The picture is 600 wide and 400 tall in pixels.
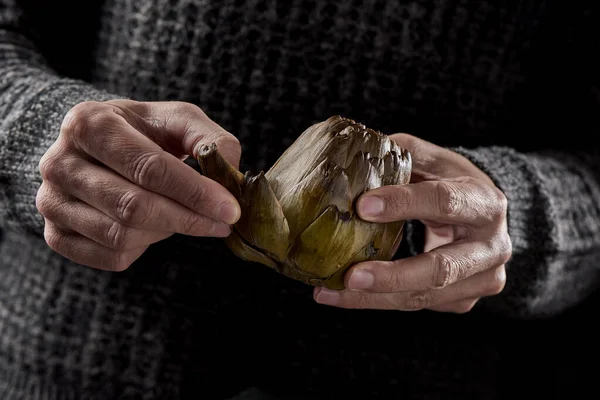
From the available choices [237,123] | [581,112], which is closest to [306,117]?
[237,123]

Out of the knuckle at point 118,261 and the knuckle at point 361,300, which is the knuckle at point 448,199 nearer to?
the knuckle at point 361,300

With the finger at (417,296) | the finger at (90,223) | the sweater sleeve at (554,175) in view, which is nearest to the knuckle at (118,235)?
the finger at (90,223)

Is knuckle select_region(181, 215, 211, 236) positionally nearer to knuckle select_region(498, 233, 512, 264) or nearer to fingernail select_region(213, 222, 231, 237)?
fingernail select_region(213, 222, 231, 237)

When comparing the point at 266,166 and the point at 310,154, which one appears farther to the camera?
the point at 266,166

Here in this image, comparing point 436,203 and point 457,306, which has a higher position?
point 436,203

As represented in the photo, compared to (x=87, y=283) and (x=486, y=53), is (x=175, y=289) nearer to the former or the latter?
(x=87, y=283)

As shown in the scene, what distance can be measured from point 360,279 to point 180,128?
142 millimetres

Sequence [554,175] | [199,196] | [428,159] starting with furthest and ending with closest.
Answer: [554,175] < [428,159] < [199,196]

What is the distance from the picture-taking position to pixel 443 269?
1.36ft

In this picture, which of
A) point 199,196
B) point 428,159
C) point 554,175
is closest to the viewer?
point 199,196

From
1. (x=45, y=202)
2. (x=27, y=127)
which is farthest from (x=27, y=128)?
(x=45, y=202)

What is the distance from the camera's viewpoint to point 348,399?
0.59 metres

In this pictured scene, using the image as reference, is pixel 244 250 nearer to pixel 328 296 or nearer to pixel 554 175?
pixel 328 296

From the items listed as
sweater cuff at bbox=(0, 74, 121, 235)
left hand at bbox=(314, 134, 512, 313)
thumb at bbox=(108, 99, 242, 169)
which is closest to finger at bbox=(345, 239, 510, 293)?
left hand at bbox=(314, 134, 512, 313)
